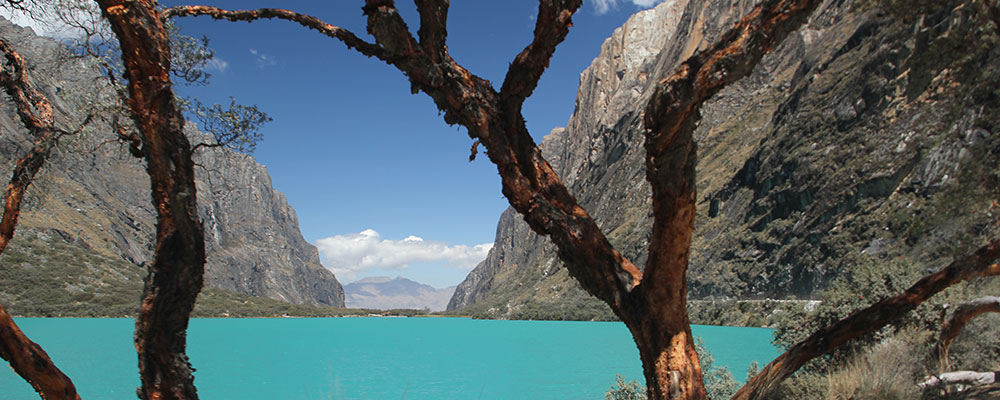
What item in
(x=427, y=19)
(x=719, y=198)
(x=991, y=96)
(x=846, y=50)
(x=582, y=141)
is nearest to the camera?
(x=427, y=19)

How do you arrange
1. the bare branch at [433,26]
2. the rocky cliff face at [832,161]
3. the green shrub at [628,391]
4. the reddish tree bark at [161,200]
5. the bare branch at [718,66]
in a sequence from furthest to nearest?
the green shrub at [628,391]
the rocky cliff face at [832,161]
the bare branch at [433,26]
the reddish tree bark at [161,200]
the bare branch at [718,66]

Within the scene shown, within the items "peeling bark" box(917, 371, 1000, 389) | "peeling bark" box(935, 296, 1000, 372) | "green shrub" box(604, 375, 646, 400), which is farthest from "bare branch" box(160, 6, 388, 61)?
"green shrub" box(604, 375, 646, 400)

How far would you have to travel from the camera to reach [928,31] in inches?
241

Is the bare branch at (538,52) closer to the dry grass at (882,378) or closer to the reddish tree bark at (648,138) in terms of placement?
the reddish tree bark at (648,138)

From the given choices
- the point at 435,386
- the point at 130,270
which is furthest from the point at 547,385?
the point at 130,270

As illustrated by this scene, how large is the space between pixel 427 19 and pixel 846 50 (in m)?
90.5

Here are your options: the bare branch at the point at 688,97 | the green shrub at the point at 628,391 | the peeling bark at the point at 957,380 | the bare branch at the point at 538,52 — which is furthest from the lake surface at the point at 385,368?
the bare branch at the point at 688,97

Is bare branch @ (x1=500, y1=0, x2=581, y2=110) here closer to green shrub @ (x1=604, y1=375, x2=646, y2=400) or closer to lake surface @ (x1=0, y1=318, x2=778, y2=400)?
green shrub @ (x1=604, y1=375, x2=646, y2=400)

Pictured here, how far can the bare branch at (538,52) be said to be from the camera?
140 inches

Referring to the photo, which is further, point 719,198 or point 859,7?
point 719,198

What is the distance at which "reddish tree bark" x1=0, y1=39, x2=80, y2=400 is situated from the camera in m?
3.23

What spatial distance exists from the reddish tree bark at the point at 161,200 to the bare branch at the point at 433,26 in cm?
151

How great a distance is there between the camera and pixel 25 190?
4.12m

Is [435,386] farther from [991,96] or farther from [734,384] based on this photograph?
[991,96]
